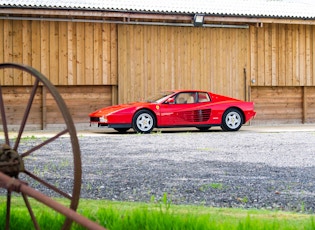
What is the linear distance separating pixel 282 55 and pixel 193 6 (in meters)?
3.61

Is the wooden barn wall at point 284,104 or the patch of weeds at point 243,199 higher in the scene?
the wooden barn wall at point 284,104

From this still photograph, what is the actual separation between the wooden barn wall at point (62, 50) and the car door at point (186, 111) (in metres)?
3.55

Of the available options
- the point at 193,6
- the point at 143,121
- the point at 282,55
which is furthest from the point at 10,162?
the point at 282,55

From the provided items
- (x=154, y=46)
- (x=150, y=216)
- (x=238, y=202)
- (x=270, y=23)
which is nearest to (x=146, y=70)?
(x=154, y=46)

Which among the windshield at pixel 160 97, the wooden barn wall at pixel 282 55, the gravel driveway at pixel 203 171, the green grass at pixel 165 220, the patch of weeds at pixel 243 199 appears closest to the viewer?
the green grass at pixel 165 220

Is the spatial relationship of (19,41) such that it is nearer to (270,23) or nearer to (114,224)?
(270,23)

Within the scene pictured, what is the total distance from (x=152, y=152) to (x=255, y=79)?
12164 mm

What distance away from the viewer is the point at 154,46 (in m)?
23.0

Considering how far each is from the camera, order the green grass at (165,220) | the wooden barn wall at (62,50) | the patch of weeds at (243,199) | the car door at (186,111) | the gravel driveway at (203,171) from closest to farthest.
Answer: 1. the green grass at (165,220)
2. the patch of weeds at (243,199)
3. the gravel driveway at (203,171)
4. the car door at (186,111)
5. the wooden barn wall at (62,50)

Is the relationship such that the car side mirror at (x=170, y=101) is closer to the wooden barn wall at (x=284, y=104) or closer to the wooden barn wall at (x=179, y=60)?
the wooden barn wall at (x=179, y=60)

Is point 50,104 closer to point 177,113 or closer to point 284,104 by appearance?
point 177,113

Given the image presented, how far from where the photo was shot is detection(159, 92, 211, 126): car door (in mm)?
19719

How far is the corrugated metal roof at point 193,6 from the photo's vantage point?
71.5 feet

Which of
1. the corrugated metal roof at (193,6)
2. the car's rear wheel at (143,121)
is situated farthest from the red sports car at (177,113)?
the corrugated metal roof at (193,6)
